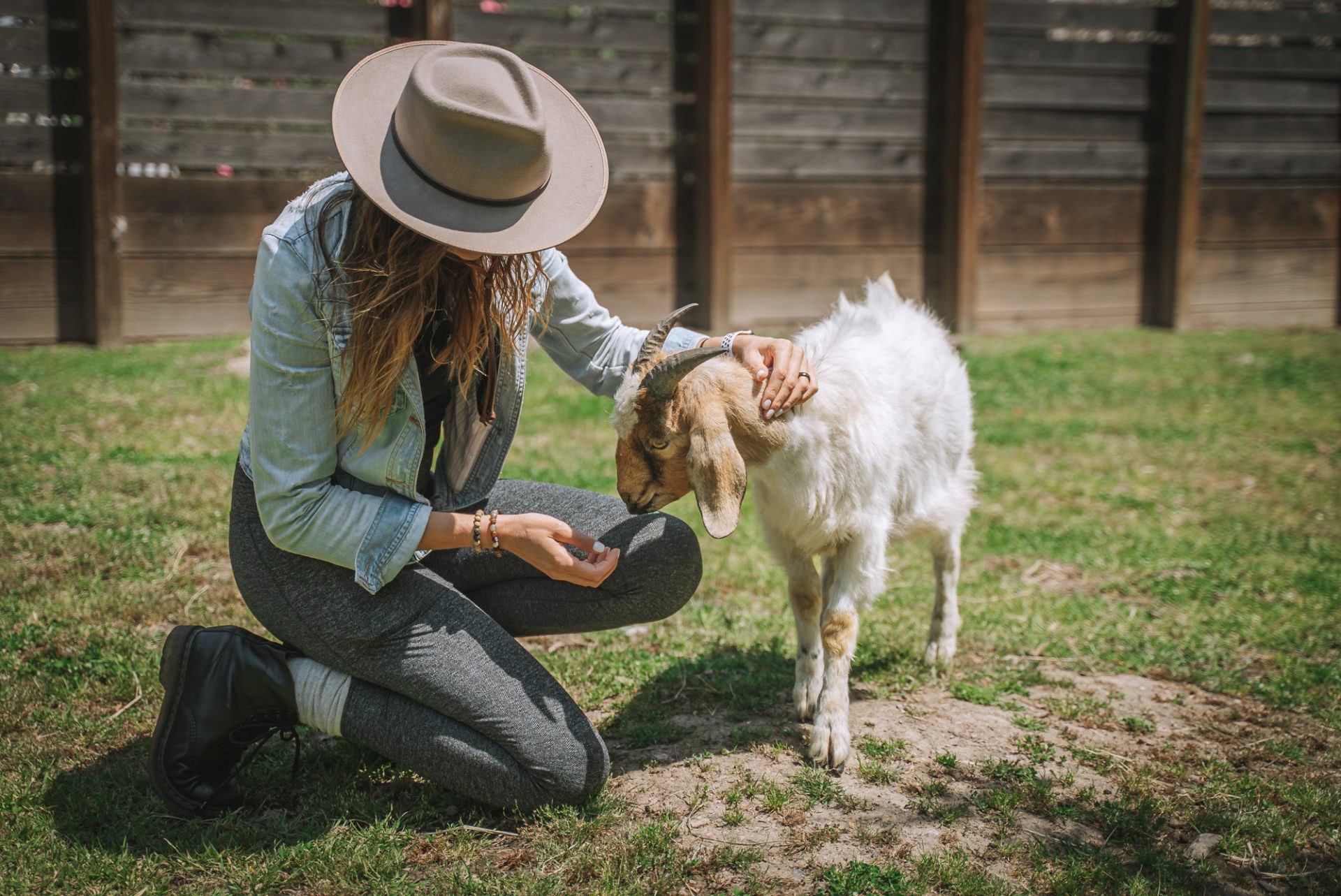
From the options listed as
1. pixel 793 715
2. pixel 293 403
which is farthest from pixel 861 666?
pixel 293 403

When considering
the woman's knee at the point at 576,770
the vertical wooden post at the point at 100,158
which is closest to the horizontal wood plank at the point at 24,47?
the vertical wooden post at the point at 100,158

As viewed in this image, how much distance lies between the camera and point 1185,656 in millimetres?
3771

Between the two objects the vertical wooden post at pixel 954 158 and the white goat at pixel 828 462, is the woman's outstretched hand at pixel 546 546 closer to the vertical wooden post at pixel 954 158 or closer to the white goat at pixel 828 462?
the white goat at pixel 828 462

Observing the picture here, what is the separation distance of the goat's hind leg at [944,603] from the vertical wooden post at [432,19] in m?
5.37

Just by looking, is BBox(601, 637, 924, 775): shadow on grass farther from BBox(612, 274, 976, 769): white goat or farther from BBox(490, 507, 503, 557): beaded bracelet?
BBox(490, 507, 503, 557): beaded bracelet

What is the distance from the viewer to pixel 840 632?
3078mm

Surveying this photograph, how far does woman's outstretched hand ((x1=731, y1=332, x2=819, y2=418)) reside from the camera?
2.97 meters

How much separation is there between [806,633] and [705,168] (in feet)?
17.6

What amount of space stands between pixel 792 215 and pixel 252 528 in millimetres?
6555

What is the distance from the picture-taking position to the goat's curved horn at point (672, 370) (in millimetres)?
2750

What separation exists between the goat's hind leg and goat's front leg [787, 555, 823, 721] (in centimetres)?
56

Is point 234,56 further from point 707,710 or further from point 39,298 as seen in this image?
point 707,710

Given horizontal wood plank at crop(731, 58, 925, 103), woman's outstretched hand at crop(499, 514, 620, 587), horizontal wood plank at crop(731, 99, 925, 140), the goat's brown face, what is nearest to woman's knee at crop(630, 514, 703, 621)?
the goat's brown face

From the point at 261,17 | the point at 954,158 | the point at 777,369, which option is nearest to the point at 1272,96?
the point at 954,158
